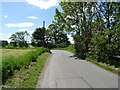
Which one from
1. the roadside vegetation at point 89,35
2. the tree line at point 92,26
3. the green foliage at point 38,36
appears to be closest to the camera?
the roadside vegetation at point 89,35

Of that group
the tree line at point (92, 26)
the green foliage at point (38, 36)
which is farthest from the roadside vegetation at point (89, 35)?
the green foliage at point (38, 36)

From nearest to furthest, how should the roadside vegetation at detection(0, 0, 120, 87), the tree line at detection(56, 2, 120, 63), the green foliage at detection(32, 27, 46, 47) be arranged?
the roadside vegetation at detection(0, 0, 120, 87) → the tree line at detection(56, 2, 120, 63) → the green foliage at detection(32, 27, 46, 47)

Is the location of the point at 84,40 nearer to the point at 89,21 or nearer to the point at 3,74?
the point at 89,21

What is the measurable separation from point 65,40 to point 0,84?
79.7 m

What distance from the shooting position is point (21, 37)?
9006 cm

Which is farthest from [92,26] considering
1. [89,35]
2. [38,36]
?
[38,36]

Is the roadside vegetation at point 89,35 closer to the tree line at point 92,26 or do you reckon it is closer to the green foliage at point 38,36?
the tree line at point 92,26

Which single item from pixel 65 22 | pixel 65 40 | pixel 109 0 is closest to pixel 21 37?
pixel 65 40

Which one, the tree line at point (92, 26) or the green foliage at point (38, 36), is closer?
the tree line at point (92, 26)

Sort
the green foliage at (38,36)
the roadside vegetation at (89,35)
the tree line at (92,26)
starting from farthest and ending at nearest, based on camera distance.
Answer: the green foliage at (38,36) < the tree line at (92,26) < the roadside vegetation at (89,35)

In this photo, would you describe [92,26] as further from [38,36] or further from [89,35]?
[38,36]

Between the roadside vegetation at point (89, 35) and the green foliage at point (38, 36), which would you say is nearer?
the roadside vegetation at point (89, 35)

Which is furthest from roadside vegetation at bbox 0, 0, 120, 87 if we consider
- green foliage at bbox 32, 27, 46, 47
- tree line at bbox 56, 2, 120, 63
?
green foliage at bbox 32, 27, 46, 47

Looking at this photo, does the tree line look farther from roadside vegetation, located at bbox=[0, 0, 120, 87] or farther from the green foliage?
the green foliage
